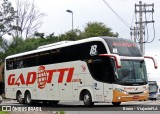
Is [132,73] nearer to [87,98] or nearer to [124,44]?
[124,44]

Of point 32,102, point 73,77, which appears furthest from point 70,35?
point 73,77

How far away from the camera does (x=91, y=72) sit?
78.9ft

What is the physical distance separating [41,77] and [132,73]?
7643mm

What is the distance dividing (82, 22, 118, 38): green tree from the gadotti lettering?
36784mm

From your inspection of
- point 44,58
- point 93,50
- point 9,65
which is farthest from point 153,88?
point 93,50

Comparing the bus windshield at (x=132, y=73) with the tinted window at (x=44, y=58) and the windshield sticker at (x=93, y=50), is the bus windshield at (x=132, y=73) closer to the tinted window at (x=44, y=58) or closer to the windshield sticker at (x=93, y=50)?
the windshield sticker at (x=93, y=50)

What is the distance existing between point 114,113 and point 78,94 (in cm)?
503

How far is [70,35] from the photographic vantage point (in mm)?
66438

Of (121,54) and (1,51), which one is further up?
(1,51)

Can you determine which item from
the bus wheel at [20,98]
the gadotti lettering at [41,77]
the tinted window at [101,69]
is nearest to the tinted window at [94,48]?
the tinted window at [101,69]

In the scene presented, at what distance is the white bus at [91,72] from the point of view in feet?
75.7

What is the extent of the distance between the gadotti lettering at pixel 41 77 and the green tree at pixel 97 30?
36.8 meters

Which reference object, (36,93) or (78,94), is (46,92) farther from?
(78,94)

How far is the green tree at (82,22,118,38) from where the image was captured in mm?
68719
